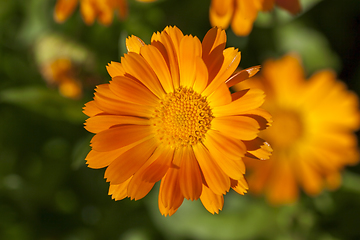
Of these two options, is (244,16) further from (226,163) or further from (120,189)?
(120,189)

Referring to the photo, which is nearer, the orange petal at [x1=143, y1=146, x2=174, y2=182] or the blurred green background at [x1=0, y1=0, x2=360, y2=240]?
the orange petal at [x1=143, y1=146, x2=174, y2=182]

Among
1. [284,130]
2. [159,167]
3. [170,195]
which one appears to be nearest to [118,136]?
[159,167]

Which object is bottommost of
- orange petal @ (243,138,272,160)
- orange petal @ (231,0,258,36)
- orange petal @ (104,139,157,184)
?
orange petal @ (243,138,272,160)

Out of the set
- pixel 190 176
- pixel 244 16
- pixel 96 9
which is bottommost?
pixel 190 176

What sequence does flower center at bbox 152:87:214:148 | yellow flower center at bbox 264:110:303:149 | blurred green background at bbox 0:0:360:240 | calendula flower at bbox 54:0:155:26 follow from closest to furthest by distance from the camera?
flower center at bbox 152:87:214:148 < calendula flower at bbox 54:0:155:26 < blurred green background at bbox 0:0:360:240 < yellow flower center at bbox 264:110:303:149

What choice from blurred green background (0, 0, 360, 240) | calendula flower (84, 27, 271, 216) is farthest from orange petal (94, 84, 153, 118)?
blurred green background (0, 0, 360, 240)

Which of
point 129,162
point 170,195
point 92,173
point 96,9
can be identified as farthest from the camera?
point 92,173

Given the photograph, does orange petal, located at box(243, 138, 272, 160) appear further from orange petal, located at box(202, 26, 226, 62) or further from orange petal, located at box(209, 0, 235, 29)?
orange petal, located at box(209, 0, 235, 29)

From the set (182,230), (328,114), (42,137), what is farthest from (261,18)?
(42,137)
